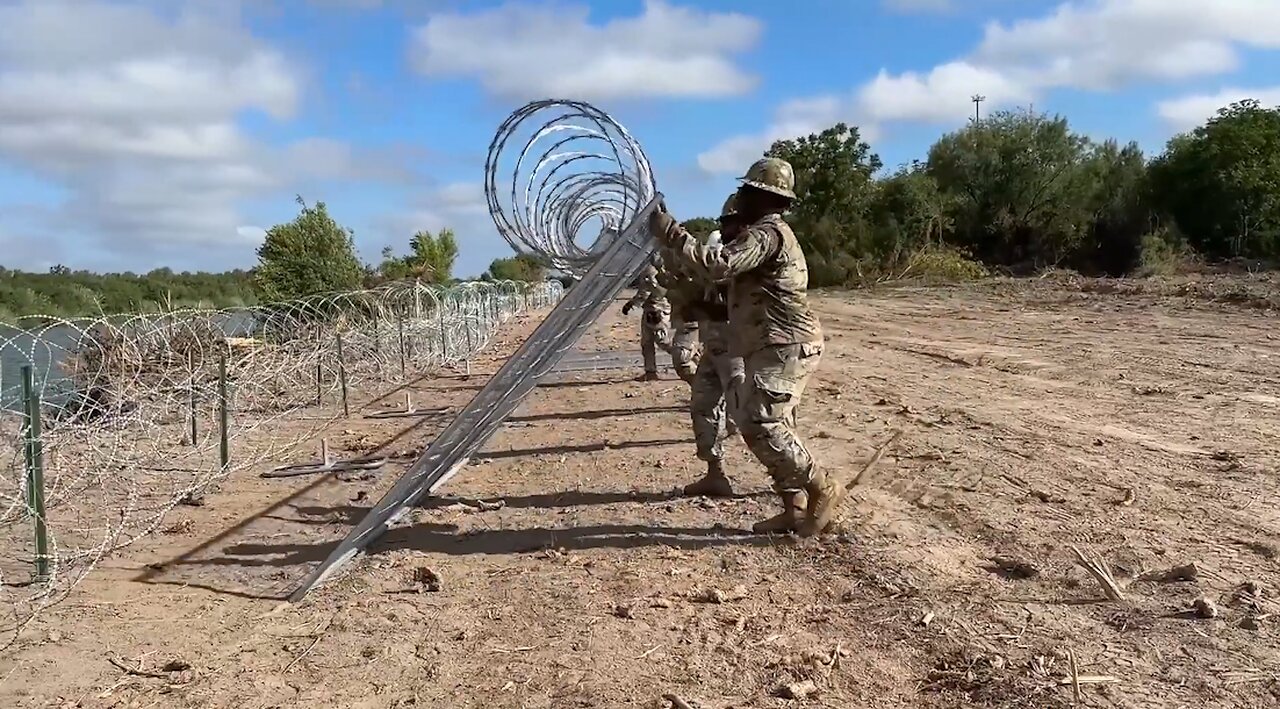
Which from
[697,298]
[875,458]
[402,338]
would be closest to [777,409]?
[697,298]

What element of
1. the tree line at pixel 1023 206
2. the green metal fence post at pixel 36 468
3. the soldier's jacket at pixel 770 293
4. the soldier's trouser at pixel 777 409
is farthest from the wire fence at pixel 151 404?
the tree line at pixel 1023 206

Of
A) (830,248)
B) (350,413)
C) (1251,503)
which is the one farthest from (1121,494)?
(830,248)

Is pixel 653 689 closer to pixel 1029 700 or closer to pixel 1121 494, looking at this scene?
pixel 1029 700

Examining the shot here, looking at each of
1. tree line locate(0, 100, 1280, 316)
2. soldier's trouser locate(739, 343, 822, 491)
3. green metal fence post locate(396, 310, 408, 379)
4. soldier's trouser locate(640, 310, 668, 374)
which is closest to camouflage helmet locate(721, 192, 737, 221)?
soldier's trouser locate(739, 343, 822, 491)

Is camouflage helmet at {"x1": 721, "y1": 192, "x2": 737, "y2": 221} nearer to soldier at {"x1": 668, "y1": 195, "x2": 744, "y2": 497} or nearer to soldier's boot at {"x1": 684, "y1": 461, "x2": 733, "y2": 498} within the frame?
soldier at {"x1": 668, "y1": 195, "x2": 744, "y2": 497}

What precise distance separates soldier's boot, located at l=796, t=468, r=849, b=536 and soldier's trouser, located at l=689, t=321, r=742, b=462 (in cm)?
105

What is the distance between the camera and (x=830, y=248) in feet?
115

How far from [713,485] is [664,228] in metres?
2.02

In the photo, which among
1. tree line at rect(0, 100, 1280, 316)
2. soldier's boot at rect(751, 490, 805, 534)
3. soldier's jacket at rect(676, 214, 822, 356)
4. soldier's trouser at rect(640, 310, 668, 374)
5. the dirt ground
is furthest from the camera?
tree line at rect(0, 100, 1280, 316)

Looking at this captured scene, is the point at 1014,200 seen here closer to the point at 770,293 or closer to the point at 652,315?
the point at 652,315

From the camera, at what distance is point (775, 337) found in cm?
488

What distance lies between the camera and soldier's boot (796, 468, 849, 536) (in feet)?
16.2

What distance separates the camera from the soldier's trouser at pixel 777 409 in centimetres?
478

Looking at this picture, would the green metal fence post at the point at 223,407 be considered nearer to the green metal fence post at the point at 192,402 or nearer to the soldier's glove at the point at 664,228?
the green metal fence post at the point at 192,402
